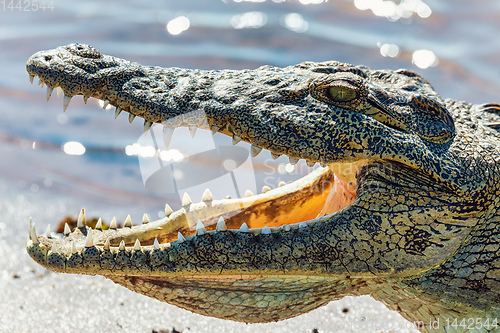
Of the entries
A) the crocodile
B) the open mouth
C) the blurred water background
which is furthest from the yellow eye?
the blurred water background


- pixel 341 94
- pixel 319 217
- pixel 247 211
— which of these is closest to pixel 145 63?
pixel 247 211

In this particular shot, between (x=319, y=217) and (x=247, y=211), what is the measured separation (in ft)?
2.47

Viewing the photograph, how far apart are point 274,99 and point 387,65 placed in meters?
6.73

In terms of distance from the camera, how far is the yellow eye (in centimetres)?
335

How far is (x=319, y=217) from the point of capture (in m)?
3.34

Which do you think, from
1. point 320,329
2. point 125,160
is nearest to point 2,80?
point 125,160

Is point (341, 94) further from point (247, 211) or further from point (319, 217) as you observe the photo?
point (247, 211)

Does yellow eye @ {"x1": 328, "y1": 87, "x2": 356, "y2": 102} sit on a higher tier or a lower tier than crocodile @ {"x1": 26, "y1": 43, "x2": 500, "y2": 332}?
higher

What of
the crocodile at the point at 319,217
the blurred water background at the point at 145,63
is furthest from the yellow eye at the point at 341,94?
the blurred water background at the point at 145,63

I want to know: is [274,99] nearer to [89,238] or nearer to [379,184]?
[379,184]

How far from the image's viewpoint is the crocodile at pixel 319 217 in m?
3.19

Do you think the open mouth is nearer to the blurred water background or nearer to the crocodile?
the crocodile

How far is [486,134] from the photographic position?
3.66 meters

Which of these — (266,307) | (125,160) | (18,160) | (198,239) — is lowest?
(18,160)
